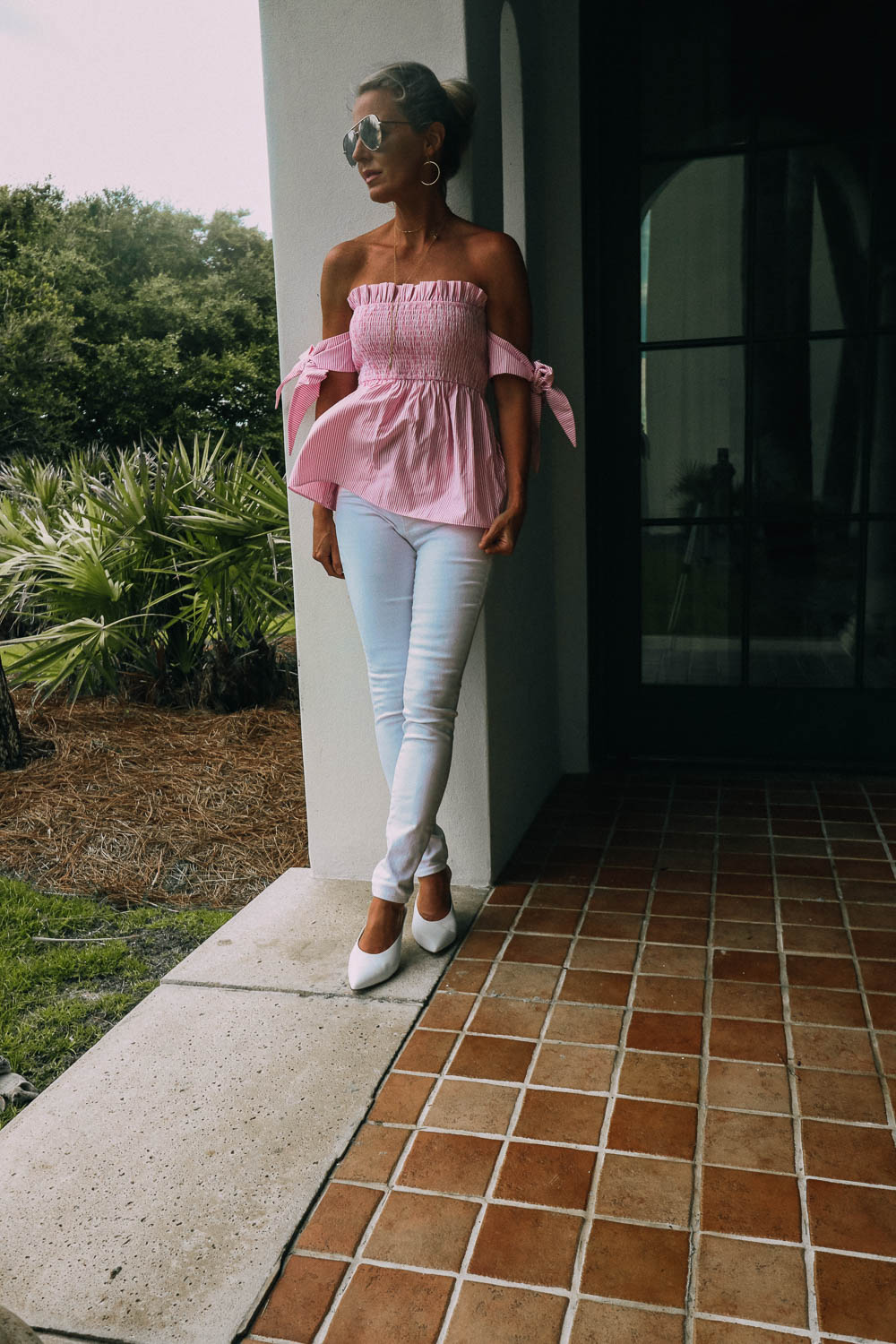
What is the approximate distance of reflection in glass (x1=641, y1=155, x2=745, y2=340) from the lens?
3.20 meters

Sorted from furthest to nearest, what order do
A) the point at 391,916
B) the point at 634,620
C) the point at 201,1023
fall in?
the point at 634,620 < the point at 391,916 < the point at 201,1023

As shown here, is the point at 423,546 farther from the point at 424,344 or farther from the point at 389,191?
the point at 389,191

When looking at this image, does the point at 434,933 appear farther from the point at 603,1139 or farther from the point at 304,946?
the point at 603,1139

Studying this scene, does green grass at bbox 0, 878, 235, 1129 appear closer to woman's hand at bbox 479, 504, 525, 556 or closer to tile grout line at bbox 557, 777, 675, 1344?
tile grout line at bbox 557, 777, 675, 1344

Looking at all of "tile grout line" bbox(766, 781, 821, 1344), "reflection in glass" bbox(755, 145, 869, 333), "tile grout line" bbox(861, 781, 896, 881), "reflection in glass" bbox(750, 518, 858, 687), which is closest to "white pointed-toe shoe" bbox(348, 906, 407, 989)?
"tile grout line" bbox(766, 781, 821, 1344)

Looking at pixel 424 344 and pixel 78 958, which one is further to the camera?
pixel 78 958

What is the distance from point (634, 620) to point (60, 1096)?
2.34m

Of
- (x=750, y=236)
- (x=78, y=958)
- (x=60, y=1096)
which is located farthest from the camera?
(x=750, y=236)

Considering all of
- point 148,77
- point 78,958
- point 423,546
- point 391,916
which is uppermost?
point 148,77

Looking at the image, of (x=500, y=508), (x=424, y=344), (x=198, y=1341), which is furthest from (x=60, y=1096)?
(x=424, y=344)

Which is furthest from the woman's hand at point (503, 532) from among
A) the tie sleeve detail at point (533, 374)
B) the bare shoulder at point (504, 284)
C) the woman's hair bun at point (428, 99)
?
the woman's hair bun at point (428, 99)

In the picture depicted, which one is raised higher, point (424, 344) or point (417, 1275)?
point (424, 344)

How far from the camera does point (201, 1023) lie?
1.98 metres

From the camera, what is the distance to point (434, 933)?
224 cm
